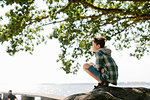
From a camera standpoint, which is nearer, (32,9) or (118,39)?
(32,9)

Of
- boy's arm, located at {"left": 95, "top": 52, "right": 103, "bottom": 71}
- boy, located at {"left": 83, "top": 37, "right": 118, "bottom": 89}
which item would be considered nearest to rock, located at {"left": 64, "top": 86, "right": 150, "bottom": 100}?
boy, located at {"left": 83, "top": 37, "right": 118, "bottom": 89}

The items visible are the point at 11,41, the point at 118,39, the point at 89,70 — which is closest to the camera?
the point at 89,70

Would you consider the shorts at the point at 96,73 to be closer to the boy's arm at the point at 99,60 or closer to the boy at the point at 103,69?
the boy at the point at 103,69

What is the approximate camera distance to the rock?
14.3ft

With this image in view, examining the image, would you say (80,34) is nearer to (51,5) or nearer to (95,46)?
(51,5)

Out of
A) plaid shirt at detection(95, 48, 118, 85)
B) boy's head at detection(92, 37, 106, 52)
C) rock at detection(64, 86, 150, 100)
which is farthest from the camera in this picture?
boy's head at detection(92, 37, 106, 52)

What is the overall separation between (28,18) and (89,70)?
5.95 m

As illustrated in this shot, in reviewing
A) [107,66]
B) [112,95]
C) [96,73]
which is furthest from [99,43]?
[112,95]

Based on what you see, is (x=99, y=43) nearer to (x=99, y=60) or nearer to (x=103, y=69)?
(x=99, y=60)

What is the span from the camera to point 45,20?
35.1 ft

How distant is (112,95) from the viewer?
15.0 feet

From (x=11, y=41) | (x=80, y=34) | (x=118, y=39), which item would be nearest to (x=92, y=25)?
(x=80, y=34)

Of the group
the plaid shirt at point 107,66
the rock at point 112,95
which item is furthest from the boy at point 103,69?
the rock at point 112,95

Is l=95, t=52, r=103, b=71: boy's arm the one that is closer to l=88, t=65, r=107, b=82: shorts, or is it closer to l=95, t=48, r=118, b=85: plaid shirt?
l=95, t=48, r=118, b=85: plaid shirt
